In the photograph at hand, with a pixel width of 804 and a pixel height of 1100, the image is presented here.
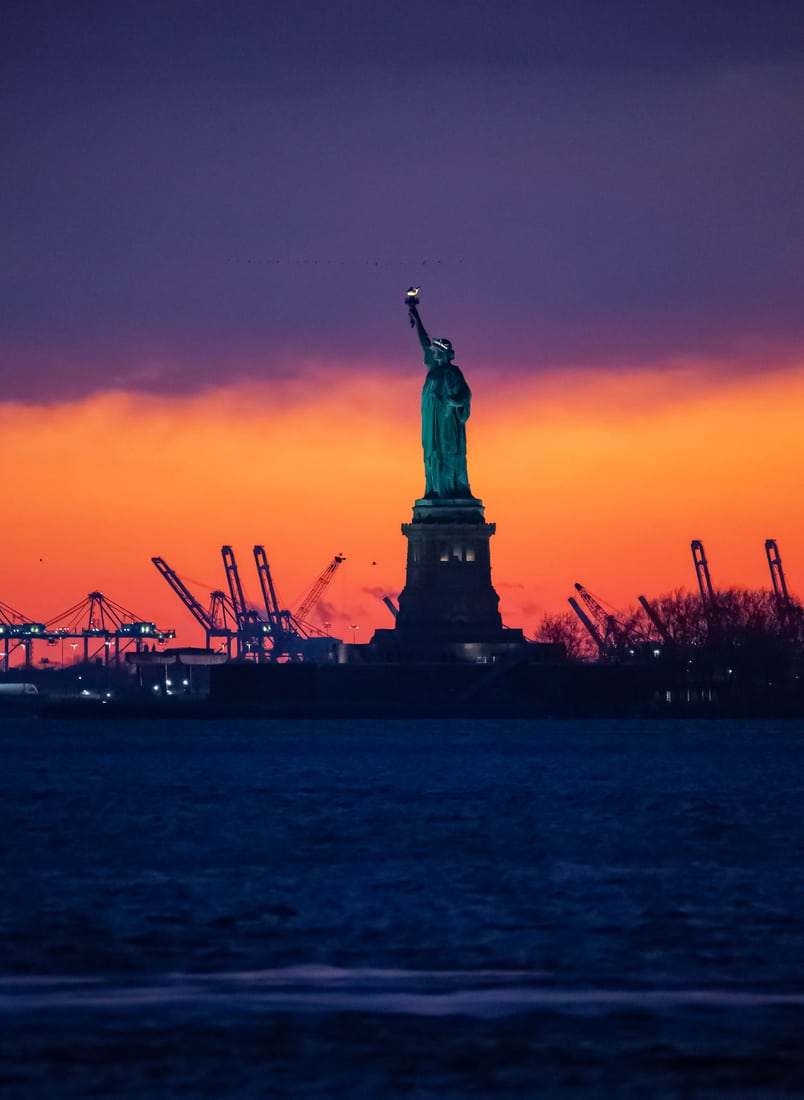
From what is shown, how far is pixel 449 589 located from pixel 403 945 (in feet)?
283

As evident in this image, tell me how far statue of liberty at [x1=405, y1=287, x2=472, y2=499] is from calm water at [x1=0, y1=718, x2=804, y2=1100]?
57.6 m

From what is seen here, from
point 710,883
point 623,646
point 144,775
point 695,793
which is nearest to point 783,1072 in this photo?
point 710,883

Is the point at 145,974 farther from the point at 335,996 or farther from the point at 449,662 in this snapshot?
the point at 449,662

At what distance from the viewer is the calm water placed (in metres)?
14.9

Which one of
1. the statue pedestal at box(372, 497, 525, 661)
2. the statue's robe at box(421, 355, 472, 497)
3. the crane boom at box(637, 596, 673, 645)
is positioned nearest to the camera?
the statue pedestal at box(372, 497, 525, 661)

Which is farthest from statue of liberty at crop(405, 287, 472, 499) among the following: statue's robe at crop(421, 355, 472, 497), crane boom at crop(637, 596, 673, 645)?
crane boom at crop(637, 596, 673, 645)

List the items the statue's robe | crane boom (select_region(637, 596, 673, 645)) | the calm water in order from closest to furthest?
the calm water < the statue's robe < crane boom (select_region(637, 596, 673, 645))

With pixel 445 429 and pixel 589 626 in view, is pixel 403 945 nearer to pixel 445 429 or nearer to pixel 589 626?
pixel 445 429

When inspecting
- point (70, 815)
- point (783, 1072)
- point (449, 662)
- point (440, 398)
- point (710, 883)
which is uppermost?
point (440, 398)

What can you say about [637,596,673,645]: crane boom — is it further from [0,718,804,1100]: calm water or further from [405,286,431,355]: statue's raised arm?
[0,718,804,1100]: calm water

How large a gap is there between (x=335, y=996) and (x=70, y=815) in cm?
2705

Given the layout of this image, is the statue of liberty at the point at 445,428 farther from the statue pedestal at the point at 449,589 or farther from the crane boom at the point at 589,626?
the crane boom at the point at 589,626

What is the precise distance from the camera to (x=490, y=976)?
19484 mm

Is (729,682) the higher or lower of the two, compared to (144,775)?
higher
